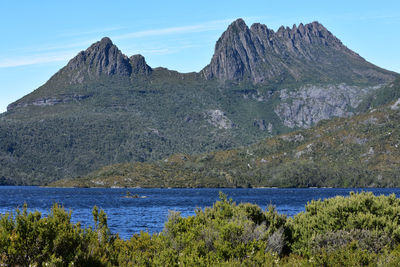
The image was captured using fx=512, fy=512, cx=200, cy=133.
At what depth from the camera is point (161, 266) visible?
2073 cm

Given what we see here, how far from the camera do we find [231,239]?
2367 centimetres

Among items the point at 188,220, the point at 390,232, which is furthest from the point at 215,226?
the point at 390,232

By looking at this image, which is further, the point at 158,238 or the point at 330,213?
the point at 330,213

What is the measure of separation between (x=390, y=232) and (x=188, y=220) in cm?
1085

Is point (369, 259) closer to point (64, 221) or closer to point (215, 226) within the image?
point (215, 226)

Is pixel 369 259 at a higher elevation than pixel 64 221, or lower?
lower

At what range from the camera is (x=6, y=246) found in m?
18.1

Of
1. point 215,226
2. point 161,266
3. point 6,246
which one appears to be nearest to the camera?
point 6,246

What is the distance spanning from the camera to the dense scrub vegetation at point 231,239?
19.0 meters

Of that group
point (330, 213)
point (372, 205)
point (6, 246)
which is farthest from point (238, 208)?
point (6, 246)

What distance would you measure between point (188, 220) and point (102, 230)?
15.0 feet

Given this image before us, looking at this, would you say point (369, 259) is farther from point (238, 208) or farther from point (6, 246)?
point (6, 246)

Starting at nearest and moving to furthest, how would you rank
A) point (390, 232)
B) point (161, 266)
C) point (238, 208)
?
point (161, 266) → point (390, 232) → point (238, 208)

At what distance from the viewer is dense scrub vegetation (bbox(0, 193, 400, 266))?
62.5ft
